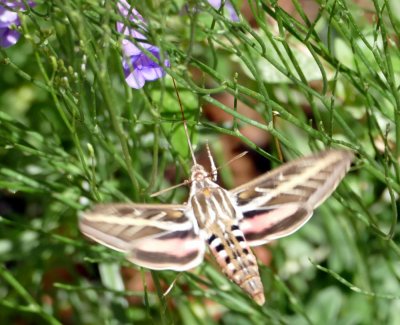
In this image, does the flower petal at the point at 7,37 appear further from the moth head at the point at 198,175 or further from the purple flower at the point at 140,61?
the moth head at the point at 198,175

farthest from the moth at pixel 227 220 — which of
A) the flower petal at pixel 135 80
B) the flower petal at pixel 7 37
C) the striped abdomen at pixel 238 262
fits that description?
the flower petal at pixel 7 37

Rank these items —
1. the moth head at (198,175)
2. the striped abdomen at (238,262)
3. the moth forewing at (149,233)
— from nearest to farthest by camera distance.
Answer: the moth forewing at (149,233) < the striped abdomen at (238,262) < the moth head at (198,175)

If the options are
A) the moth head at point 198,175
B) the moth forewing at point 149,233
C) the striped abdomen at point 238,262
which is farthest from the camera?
the moth head at point 198,175

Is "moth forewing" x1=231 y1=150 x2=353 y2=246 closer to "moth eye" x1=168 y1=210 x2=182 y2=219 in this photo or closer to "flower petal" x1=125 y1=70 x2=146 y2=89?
"moth eye" x1=168 y1=210 x2=182 y2=219

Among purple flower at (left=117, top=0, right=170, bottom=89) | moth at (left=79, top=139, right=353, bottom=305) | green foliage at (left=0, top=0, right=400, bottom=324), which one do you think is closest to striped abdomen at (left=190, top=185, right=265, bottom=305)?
moth at (left=79, top=139, right=353, bottom=305)

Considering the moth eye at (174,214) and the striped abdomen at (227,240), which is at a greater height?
the moth eye at (174,214)

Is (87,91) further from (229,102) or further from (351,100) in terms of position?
(229,102)

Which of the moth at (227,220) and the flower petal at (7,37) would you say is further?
the flower petal at (7,37)
